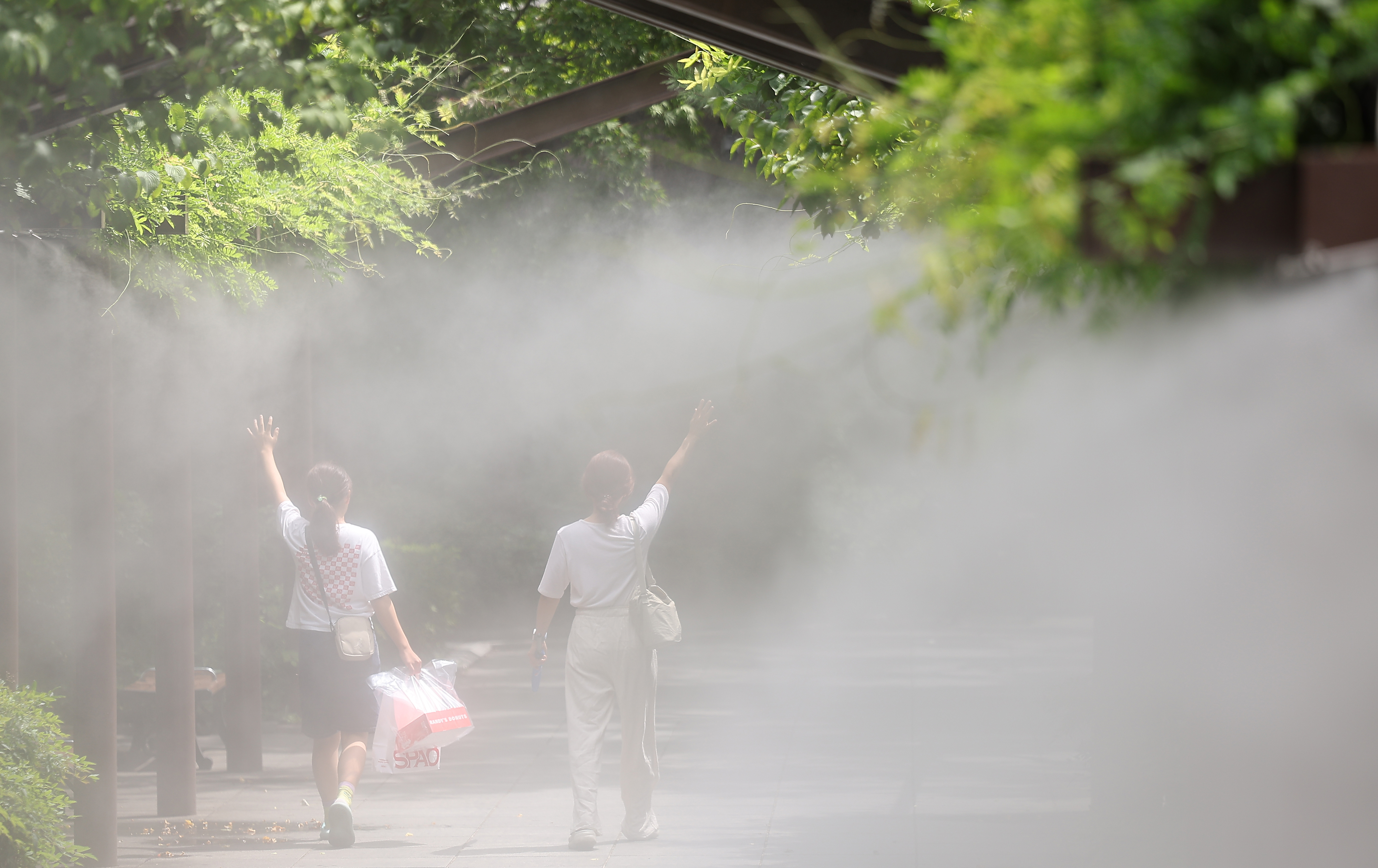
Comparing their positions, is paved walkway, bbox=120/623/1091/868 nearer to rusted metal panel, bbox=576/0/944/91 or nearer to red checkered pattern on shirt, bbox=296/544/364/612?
red checkered pattern on shirt, bbox=296/544/364/612

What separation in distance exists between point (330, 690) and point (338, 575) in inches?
17.8

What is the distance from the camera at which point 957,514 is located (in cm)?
1504

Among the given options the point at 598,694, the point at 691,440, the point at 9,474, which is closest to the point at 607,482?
the point at 691,440

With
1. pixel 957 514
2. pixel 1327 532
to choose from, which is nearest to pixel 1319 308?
pixel 1327 532

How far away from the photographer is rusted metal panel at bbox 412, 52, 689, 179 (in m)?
7.73

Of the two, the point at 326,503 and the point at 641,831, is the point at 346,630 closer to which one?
the point at 326,503

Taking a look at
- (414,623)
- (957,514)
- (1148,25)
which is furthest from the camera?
(957,514)

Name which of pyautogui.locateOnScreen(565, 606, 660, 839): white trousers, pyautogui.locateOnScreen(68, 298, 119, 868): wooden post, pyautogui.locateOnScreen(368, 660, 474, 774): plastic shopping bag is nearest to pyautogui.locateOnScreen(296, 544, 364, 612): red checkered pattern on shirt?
pyautogui.locateOnScreen(368, 660, 474, 774): plastic shopping bag

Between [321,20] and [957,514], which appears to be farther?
[957,514]

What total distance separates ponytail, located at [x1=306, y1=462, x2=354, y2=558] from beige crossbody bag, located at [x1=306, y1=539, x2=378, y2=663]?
0.04 metres

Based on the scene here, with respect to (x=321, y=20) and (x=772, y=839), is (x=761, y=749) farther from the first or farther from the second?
(x=321, y=20)

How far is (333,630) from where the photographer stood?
17.7 ft

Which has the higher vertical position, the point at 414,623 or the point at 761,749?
the point at 761,749

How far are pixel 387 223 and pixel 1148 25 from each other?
522 cm
